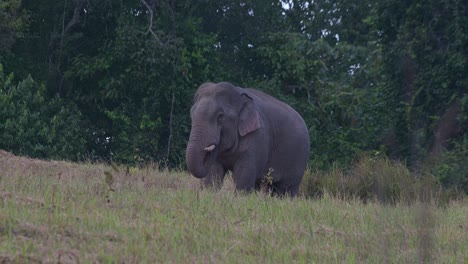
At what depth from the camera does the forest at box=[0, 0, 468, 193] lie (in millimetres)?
21203

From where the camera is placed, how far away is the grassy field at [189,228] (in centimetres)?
701

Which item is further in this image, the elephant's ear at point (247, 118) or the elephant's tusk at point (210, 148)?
the elephant's ear at point (247, 118)

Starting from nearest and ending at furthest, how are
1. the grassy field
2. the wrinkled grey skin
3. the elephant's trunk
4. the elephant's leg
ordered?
the grassy field < the elephant's trunk < the wrinkled grey skin < the elephant's leg

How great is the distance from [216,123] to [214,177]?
0.71 meters

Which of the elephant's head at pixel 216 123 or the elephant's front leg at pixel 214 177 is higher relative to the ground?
the elephant's head at pixel 216 123

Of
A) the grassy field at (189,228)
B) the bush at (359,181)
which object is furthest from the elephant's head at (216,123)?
the grassy field at (189,228)

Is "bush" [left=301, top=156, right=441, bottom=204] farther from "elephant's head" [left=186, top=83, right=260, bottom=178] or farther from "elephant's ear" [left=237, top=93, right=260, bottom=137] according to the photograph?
"elephant's head" [left=186, top=83, right=260, bottom=178]

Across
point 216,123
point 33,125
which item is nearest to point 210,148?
point 216,123

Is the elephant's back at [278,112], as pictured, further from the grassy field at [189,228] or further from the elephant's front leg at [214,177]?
the grassy field at [189,228]

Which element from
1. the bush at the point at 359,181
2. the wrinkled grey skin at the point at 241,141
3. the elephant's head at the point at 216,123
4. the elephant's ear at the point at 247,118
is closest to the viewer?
the elephant's head at the point at 216,123

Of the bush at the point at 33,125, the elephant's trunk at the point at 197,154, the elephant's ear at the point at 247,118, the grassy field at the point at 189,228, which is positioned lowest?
the bush at the point at 33,125

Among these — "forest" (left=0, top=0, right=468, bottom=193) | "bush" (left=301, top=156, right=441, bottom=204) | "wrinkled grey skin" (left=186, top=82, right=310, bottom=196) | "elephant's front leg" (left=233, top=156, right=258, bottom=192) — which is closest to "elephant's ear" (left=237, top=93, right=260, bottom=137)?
"wrinkled grey skin" (left=186, top=82, right=310, bottom=196)

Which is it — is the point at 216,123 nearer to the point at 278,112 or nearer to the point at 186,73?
the point at 278,112

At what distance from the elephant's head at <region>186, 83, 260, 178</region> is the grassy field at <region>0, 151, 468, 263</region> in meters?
1.85
